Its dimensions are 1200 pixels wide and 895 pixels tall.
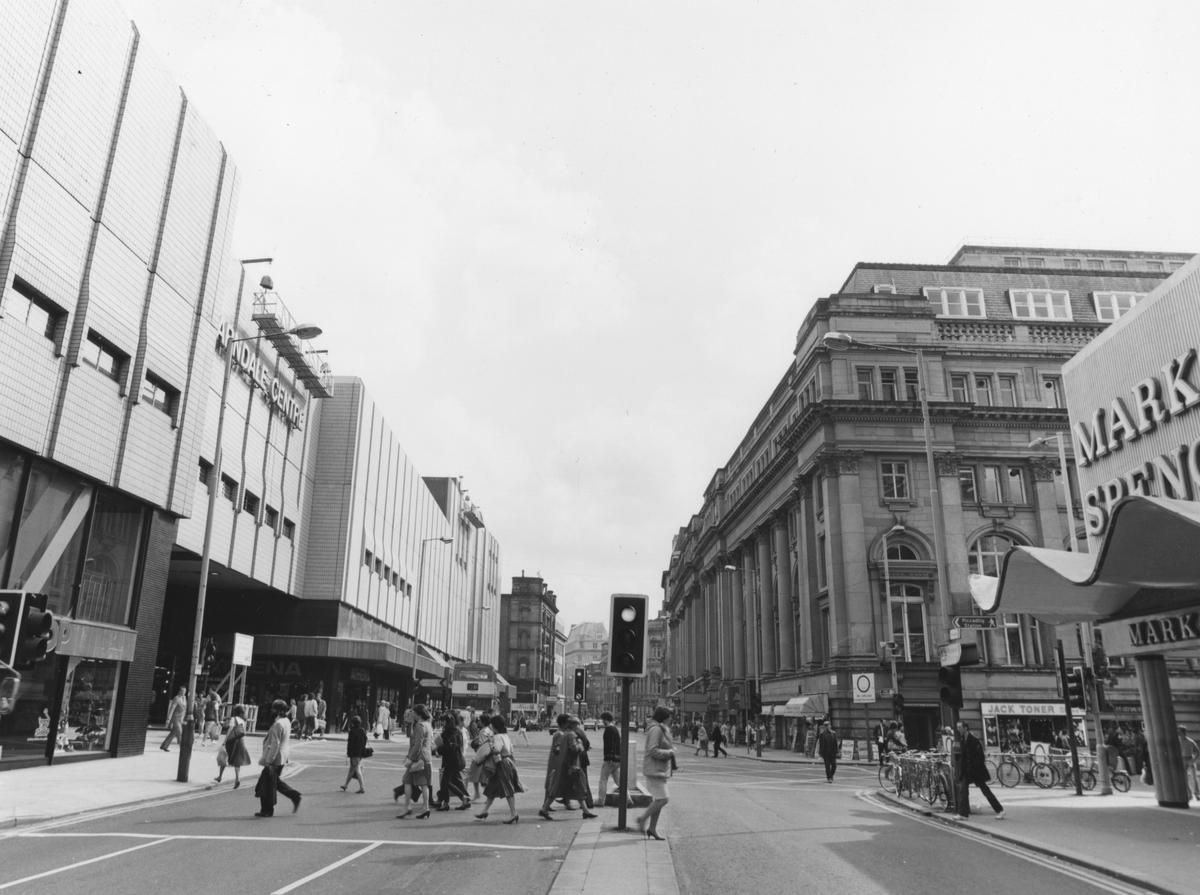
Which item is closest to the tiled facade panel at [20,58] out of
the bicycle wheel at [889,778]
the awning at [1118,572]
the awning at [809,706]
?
the awning at [1118,572]

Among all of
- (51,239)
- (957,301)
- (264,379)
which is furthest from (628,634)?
(957,301)

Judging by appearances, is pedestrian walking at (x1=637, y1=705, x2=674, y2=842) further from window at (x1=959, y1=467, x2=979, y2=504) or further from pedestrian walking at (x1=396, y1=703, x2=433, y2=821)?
window at (x1=959, y1=467, x2=979, y2=504)

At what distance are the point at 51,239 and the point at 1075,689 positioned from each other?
27.6m

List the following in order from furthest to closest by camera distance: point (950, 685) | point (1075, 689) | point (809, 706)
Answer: point (809, 706) → point (1075, 689) → point (950, 685)

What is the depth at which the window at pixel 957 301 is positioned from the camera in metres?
51.7

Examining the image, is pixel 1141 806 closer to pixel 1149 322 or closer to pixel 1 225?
pixel 1149 322

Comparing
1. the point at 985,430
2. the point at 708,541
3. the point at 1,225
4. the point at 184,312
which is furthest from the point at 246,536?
the point at 708,541

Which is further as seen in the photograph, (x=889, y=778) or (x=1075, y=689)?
(x=889, y=778)

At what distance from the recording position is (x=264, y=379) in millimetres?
38438

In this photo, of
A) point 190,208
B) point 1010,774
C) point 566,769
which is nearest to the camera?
point 566,769

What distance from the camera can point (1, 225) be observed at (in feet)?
62.2

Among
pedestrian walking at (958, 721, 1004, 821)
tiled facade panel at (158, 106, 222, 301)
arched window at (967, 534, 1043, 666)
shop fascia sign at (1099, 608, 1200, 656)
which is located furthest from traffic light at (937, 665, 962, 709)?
arched window at (967, 534, 1043, 666)

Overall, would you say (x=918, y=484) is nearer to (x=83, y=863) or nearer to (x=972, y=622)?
(x=972, y=622)

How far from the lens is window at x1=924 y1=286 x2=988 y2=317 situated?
5172cm
